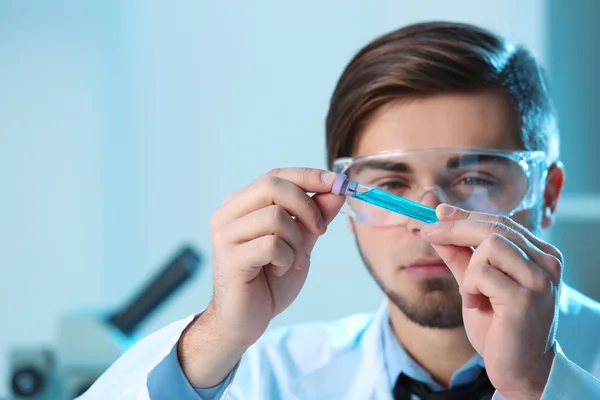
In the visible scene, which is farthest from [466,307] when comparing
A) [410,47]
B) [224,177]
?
[224,177]

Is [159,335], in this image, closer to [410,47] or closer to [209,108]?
[410,47]

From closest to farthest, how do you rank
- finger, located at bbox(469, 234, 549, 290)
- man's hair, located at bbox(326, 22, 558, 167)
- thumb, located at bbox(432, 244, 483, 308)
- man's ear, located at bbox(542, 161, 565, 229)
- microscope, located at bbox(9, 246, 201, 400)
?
finger, located at bbox(469, 234, 549, 290) → thumb, located at bbox(432, 244, 483, 308) → man's hair, located at bbox(326, 22, 558, 167) → man's ear, located at bbox(542, 161, 565, 229) → microscope, located at bbox(9, 246, 201, 400)

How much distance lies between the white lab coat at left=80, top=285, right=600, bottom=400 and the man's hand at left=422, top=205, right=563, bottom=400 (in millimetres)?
434

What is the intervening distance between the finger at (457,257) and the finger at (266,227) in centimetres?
24

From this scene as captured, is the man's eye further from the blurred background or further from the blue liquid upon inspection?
the blurred background

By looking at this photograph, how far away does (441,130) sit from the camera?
1.61m

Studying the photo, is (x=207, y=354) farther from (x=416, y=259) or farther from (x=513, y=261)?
(x=513, y=261)

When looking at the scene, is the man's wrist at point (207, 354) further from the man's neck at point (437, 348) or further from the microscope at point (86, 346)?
the microscope at point (86, 346)

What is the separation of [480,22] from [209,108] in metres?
1.25

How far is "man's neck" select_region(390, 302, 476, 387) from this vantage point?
5.58 feet

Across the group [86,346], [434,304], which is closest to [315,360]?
[434,304]

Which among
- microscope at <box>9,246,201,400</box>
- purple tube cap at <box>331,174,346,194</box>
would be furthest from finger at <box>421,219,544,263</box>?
microscope at <box>9,246,201,400</box>

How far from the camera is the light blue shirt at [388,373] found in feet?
4.70

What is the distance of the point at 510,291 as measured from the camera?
1097 millimetres
